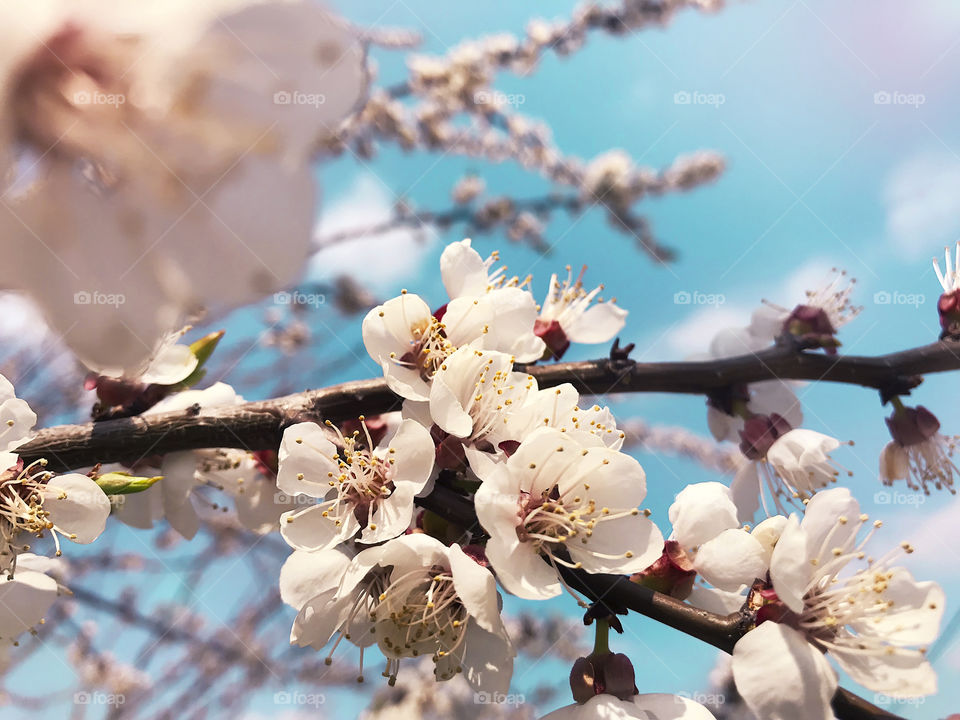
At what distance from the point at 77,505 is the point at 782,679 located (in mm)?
552

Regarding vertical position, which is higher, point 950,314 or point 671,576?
point 950,314

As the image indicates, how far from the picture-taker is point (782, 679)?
459 millimetres

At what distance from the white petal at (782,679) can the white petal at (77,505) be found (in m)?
0.50

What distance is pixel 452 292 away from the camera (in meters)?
0.68

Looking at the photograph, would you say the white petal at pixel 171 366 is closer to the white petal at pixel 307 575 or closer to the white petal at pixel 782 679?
the white petal at pixel 307 575

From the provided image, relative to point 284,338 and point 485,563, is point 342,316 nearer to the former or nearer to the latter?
point 284,338

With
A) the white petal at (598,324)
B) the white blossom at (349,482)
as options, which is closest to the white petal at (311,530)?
the white blossom at (349,482)

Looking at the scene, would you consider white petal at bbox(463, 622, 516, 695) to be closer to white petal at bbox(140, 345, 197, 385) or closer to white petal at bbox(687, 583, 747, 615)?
white petal at bbox(687, 583, 747, 615)

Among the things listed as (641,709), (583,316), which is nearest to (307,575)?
(641,709)

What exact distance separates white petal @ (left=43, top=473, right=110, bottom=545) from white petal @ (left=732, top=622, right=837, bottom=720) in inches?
19.9

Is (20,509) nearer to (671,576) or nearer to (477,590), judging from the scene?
(477,590)

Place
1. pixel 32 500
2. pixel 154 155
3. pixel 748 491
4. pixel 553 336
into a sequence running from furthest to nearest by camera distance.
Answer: pixel 748 491
pixel 553 336
pixel 32 500
pixel 154 155

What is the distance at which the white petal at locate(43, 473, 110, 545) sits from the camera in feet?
1.87

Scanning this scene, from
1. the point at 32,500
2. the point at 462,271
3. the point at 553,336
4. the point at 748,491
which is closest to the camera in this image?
the point at 32,500
